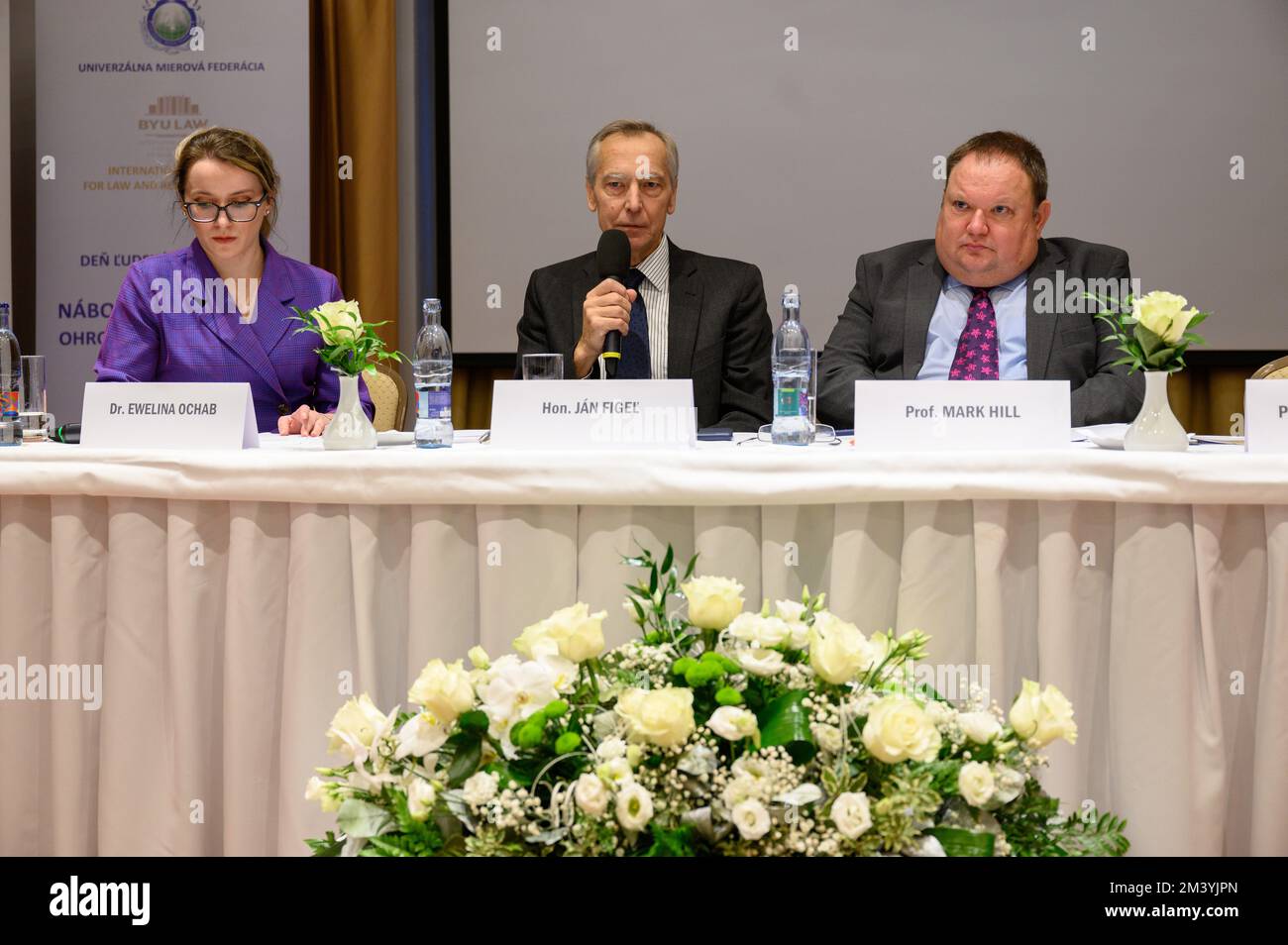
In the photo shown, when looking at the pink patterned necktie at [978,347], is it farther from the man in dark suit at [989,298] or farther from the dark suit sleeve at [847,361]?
the dark suit sleeve at [847,361]

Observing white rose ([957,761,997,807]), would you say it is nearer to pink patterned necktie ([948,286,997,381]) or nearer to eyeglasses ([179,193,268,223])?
pink patterned necktie ([948,286,997,381])

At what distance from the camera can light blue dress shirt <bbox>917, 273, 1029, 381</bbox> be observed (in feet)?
7.56

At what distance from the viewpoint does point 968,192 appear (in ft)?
7.51

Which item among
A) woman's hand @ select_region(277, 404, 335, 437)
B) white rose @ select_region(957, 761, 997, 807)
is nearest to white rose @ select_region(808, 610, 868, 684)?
white rose @ select_region(957, 761, 997, 807)

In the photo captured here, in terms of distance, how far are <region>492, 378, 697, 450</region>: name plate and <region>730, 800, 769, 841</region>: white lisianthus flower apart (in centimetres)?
85

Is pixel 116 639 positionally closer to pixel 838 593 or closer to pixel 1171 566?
pixel 838 593

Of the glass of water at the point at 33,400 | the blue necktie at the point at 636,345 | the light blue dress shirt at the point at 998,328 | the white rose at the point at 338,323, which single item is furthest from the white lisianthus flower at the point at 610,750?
the blue necktie at the point at 636,345

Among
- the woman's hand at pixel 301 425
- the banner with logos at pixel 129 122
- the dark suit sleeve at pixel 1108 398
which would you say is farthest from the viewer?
the banner with logos at pixel 129 122

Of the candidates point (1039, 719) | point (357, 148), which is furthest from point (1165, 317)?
point (357, 148)

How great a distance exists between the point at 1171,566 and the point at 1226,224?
10.1ft

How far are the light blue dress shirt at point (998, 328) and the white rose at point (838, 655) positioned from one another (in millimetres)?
1581

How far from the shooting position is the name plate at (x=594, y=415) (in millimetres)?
1551
